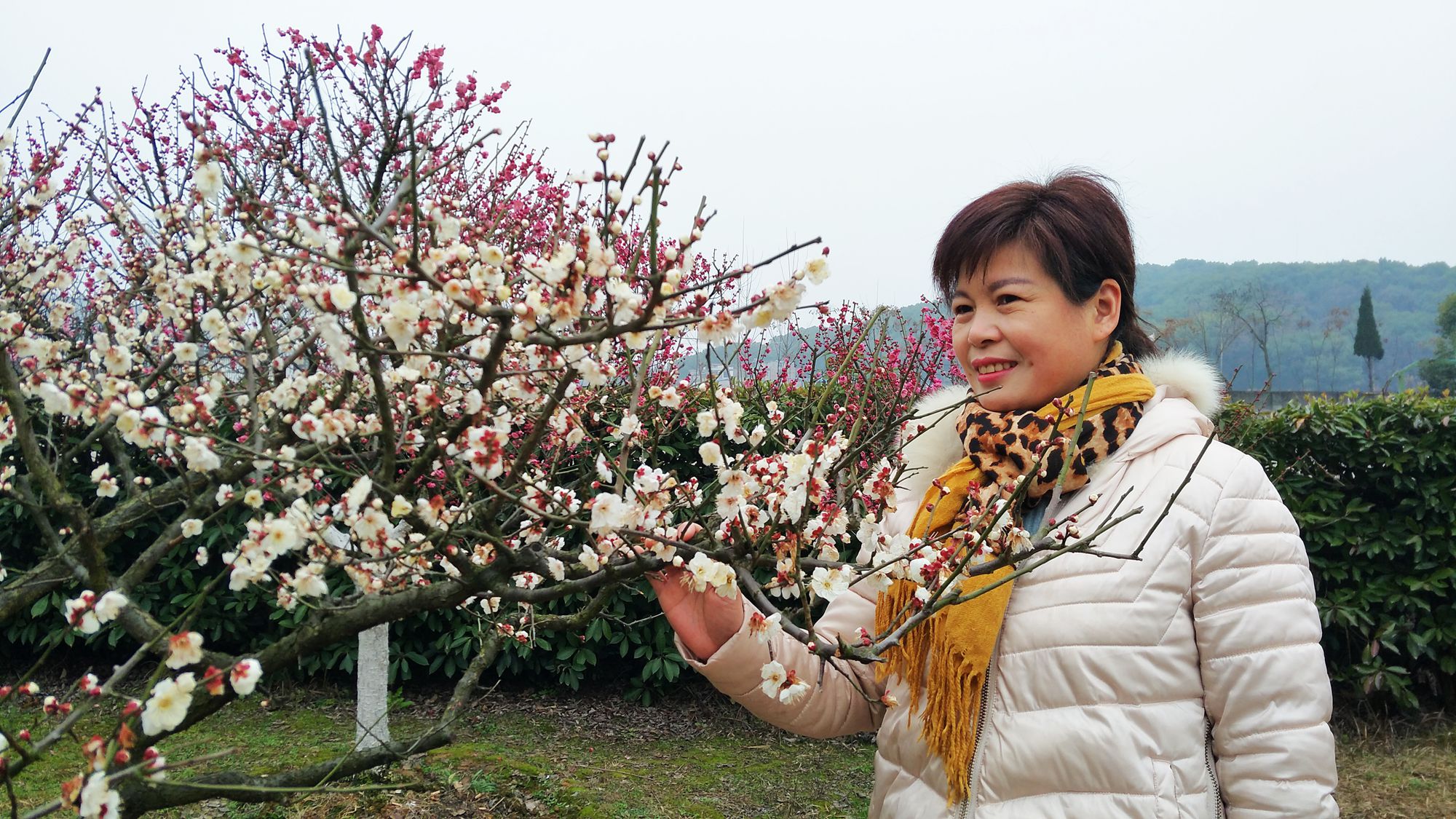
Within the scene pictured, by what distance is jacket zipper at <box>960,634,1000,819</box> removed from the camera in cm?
166

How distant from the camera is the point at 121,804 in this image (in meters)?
1.46

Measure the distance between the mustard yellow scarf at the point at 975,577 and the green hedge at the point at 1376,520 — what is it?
342cm

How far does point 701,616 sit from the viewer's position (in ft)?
5.79

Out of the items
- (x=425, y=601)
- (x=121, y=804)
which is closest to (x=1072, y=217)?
(x=425, y=601)

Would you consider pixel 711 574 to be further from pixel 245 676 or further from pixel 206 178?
pixel 206 178

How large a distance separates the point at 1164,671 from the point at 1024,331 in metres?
0.68

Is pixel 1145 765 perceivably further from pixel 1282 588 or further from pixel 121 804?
pixel 121 804

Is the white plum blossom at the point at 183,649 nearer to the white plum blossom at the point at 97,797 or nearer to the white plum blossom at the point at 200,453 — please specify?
the white plum blossom at the point at 97,797

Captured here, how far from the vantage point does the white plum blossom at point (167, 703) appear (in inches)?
45.8

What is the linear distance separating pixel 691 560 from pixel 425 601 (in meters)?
0.50

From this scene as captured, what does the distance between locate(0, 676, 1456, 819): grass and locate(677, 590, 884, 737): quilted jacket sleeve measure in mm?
2154

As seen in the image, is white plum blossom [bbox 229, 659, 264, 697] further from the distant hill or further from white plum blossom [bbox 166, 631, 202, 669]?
the distant hill

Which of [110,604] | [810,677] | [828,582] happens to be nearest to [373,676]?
[810,677]

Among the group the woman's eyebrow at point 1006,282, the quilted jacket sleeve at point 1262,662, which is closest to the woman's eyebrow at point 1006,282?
the woman's eyebrow at point 1006,282
